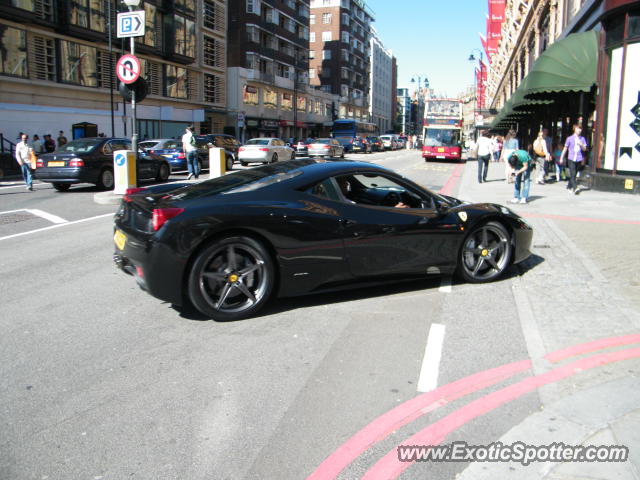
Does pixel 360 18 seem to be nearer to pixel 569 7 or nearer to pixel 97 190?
pixel 569 7

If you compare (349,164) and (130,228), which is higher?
(349,164)

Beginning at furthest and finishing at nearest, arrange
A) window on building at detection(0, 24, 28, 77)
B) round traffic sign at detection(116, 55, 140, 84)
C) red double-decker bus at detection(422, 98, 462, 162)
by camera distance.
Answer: red double-decker bus at detection(422, 98, 462, 162), window on building at detection(0, 24, 28, 77), round traffic sign at detection(116, 55, 140, 84)

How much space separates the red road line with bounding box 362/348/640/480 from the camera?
2.79 meters

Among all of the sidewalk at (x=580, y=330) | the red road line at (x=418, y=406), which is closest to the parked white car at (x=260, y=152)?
the sidewalk at (x=580, y=330)

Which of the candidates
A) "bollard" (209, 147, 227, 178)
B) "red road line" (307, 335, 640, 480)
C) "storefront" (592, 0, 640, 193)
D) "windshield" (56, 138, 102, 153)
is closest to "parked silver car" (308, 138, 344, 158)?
"bollard" (209, 147, 227, 178)

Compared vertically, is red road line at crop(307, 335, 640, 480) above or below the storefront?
below

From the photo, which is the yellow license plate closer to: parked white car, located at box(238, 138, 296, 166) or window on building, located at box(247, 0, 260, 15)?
parked white car, located at box(238, 138, 296, 166)

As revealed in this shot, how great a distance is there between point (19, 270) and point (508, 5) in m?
60.1

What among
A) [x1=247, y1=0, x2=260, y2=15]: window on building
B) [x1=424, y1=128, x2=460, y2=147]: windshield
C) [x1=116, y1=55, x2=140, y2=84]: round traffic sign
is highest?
[x1=247, y1=0, x2=260, y2=15]: window on building

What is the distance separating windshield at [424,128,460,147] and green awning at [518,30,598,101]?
20458 millimetres

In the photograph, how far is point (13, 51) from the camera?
98.3 feet

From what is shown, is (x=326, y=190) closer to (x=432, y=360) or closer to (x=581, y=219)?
(x=432, y=360)

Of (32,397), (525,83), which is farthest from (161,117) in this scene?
(32,397)

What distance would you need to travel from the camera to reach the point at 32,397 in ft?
11.3
